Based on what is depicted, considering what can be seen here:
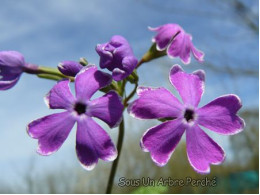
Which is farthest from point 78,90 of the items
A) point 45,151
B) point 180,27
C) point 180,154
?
point 180,154

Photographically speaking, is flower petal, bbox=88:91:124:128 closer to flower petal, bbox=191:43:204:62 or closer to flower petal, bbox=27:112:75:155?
flower petal, bbox=27:112:75:155

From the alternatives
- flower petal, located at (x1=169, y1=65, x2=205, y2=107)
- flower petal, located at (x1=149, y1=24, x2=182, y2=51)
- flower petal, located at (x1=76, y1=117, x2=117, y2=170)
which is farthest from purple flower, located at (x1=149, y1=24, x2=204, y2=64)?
flower petal, located at (x1=76, y1=117, x2=117, y2=170)

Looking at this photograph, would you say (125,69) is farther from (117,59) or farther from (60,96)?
(60,96)

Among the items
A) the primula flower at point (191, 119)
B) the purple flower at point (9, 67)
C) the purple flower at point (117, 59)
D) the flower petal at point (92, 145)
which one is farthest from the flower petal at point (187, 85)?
the purple flower at point (9, 67)

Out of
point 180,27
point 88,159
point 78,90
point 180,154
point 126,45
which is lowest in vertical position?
point 88,159

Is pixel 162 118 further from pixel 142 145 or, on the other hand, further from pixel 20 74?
pixel 20 74

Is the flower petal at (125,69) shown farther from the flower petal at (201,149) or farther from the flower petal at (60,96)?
the flower petal at (201,149)
